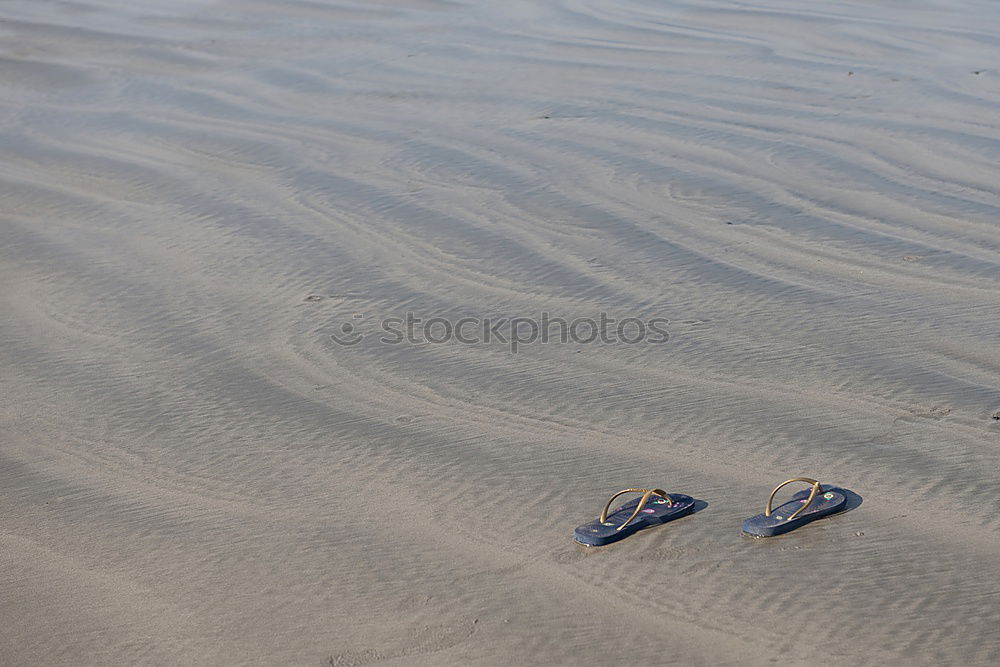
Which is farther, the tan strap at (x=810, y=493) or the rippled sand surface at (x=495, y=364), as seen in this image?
the tan strap at (x=810, y=493)

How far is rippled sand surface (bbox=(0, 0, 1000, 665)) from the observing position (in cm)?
284

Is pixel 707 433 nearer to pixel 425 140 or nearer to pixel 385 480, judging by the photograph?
pixel 385 480

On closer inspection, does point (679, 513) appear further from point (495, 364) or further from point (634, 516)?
point (495, 364)

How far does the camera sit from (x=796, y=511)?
3.08m

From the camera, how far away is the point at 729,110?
289 inches

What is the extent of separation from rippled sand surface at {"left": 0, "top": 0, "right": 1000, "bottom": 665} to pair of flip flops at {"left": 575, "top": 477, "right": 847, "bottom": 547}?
0.15 ft

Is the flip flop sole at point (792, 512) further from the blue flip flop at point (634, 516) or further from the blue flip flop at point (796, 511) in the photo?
the blue flip flop at point (634, 516)

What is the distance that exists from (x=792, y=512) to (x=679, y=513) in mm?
292

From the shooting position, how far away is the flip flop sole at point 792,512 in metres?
3.05

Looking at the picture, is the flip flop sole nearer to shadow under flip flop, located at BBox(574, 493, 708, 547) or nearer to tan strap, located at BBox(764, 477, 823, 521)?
tan strap, located at BBox(764, 477, 823, 521)

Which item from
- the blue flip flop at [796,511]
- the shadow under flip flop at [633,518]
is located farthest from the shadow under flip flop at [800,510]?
the shadow under flip flop at [633,518]

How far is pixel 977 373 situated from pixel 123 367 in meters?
2.97

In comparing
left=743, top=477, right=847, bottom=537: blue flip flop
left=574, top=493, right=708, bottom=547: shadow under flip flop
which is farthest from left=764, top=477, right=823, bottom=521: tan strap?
left=574, top=493, right=708, bottom=547: shadow under flip flop

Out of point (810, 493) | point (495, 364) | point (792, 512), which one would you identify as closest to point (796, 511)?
point (792, 512)
